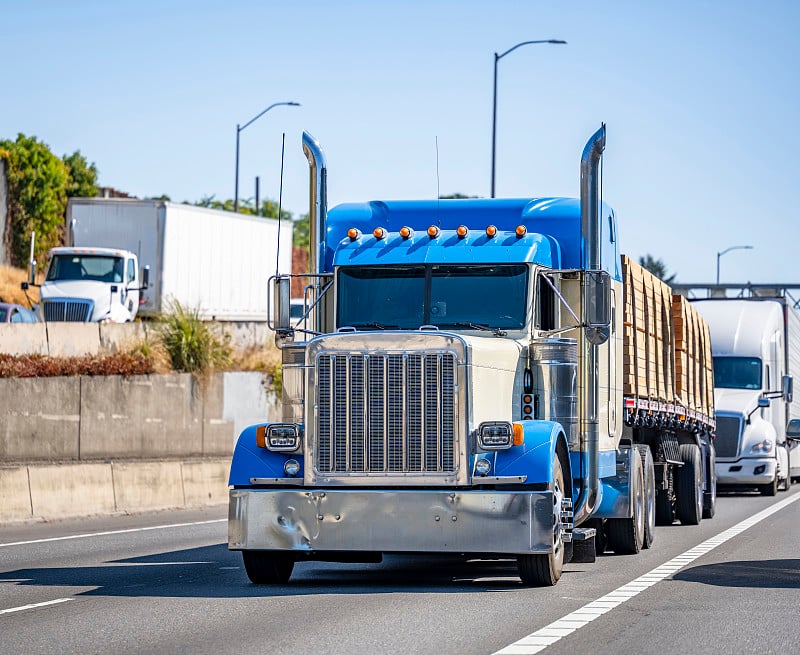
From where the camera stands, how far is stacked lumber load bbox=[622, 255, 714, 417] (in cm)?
1759

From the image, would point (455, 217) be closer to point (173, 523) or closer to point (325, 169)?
point (325, 169)

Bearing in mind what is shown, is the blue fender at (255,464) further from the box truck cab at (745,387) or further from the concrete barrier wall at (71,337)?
the box truck cab at (745,387)

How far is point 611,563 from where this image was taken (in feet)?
52.7

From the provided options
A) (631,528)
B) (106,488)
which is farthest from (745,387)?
(631,528)

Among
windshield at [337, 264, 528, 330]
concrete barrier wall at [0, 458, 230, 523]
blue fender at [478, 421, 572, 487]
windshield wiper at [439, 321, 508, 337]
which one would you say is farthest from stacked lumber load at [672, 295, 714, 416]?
blue fender at [478, 421, 572, 487]

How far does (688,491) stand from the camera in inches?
877

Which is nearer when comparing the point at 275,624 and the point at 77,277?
the point at 275,624

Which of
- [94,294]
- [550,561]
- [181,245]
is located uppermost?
[181,245]

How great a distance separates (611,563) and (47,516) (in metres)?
9.92

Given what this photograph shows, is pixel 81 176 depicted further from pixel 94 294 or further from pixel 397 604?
pixel 397 604

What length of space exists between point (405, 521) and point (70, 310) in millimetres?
27706

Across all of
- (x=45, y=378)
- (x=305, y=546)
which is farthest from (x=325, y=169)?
(x=45, y=378)

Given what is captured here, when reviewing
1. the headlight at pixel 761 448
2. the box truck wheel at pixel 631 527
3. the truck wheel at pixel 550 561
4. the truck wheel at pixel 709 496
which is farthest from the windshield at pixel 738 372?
the truck wheel at pixel 550 561

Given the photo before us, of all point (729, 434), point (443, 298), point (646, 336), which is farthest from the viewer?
point (729, 434)
